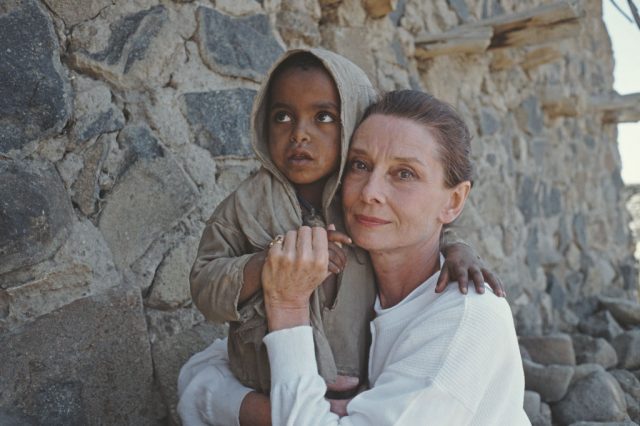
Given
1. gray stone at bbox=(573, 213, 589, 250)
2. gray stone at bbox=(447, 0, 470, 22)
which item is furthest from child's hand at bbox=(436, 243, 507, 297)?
gray stone at bbox=(573, 213, 589, 250)

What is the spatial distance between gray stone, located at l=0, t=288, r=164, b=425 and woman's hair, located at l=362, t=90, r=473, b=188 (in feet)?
3.15

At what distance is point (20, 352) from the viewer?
157 centimetres

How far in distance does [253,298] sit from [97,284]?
0.60m

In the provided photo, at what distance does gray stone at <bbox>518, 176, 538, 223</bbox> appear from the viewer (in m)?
4.37

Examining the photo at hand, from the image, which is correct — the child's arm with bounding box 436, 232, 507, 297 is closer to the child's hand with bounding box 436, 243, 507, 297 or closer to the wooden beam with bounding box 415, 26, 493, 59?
the child's hand with bounding box 436, 243, 507, 297

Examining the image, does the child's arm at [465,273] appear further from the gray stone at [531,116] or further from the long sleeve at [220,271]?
the gray stone at [531,116]

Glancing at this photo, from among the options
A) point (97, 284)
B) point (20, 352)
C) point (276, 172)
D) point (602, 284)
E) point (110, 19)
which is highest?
point (110, 19)

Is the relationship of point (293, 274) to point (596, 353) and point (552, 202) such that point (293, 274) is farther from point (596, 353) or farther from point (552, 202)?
point (552, 202)

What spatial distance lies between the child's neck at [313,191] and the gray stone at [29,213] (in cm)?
66

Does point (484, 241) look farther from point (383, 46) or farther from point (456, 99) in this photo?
point (383, 46)

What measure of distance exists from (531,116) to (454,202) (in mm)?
3330

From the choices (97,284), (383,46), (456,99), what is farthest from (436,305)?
(456,99)

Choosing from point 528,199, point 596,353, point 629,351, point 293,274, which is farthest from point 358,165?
point 528,199

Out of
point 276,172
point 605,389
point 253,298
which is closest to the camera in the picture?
point 253,298
